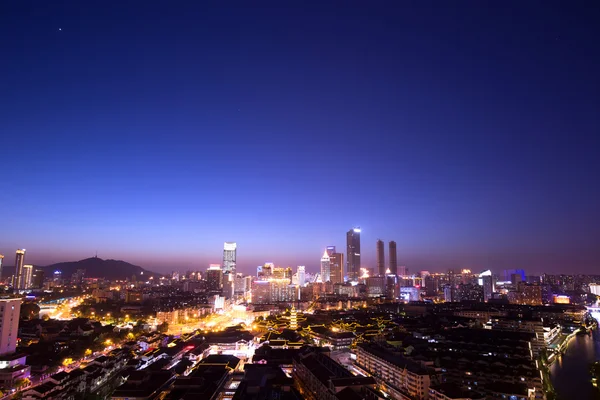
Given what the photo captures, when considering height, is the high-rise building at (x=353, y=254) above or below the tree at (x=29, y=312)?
above

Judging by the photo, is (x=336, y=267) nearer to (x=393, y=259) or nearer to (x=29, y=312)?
(x=393, y=259)

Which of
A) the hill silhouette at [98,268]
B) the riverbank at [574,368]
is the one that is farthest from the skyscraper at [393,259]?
the hill silhouette at [98,268]

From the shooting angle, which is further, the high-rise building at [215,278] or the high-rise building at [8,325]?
the high-rise building at [215,278]

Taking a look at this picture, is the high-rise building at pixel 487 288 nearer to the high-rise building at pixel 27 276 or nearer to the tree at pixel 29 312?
the tree at pixel 29 312

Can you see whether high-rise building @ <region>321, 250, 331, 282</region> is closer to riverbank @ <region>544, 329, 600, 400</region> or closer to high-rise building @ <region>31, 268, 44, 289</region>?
high-rise building @ <region>31, 268, 44, 289</region>

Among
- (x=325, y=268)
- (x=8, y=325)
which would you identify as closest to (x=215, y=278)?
(x=325, y=268)

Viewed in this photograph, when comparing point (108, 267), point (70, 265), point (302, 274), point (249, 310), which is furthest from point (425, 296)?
point (70, 265)
